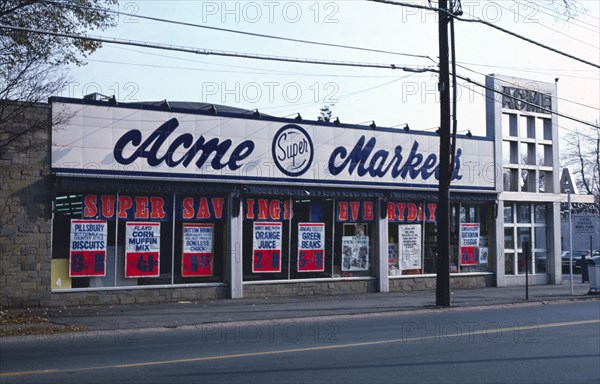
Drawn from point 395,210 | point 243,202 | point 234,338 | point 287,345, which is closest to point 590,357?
point 287,345

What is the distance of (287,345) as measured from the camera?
13336 mm

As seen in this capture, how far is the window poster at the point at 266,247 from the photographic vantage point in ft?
76.8

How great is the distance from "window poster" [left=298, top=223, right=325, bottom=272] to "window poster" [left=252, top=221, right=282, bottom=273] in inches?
33.6

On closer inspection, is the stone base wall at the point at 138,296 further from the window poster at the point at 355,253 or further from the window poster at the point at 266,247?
the window poster at the point at 355,253

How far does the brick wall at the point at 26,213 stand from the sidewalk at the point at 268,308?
3.42ft

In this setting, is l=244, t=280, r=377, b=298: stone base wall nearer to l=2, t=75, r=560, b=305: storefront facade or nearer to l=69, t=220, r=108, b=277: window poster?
l=2, t=75, r=560, b=305: storefront facade

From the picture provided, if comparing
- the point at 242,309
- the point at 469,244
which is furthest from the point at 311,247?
the point at 469,244

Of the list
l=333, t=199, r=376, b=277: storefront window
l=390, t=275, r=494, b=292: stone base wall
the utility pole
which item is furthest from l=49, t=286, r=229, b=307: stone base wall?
l=390, t=275, r=494, b=292: stone base wall

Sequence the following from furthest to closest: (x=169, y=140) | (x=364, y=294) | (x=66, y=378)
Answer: (x=364, y=294) → (x=169, y=140) → (x=66, y=378)

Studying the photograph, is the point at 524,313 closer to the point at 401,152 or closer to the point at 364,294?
the point at 364,294

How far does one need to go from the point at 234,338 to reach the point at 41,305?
23.9 feet

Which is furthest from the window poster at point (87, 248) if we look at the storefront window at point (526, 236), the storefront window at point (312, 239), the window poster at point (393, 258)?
the storefront window at point (526, 236)

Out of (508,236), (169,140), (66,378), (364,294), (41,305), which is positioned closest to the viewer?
(66,378)

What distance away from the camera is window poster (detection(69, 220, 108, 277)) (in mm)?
20234
